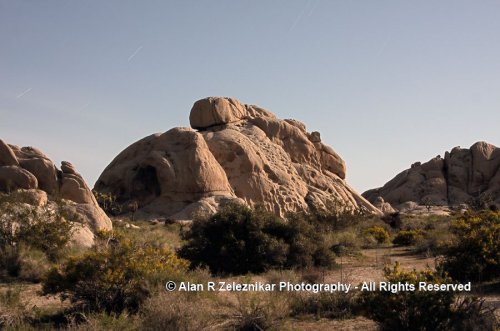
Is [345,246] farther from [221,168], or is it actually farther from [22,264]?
[221,168]

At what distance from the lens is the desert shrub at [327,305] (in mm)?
9031

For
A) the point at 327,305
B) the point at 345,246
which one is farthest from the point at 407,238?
the point at 327,305

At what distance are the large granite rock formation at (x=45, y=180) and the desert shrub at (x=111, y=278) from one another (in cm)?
1012

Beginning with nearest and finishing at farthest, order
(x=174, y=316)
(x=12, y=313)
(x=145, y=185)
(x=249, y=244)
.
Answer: (x=174, y=316) → (x=12, y=313) → (x=249, y=244) → (x=145, y=185)

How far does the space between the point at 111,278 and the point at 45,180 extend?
A: 47.9 feet

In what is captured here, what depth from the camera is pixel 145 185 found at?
37.9m

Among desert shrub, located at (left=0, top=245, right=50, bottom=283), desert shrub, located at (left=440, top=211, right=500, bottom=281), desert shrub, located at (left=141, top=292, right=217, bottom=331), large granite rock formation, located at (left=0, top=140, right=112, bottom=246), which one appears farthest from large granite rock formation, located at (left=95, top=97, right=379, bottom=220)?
desert shrub, located at (left=141, top=292, right=217, bottom=331)

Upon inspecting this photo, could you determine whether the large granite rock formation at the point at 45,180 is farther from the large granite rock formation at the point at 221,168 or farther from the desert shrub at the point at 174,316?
the desert shrub at the point at 174,316

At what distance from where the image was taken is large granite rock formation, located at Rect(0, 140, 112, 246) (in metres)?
20.0

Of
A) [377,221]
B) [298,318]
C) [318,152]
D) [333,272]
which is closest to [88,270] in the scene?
[298,318]

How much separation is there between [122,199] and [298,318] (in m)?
30.3

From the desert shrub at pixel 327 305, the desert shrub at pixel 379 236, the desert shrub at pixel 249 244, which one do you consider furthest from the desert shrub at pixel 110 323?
the desert shrub at pixel 379 236

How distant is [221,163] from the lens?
3938 centimetres

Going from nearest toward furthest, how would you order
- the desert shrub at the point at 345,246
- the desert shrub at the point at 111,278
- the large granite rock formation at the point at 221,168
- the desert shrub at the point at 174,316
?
the desert shrub at the point at 174,316 < the desert shrub at the point at 111,278 < the desert shrub at the point at 345,246 < the large granite rock formation at the point at 221,168
